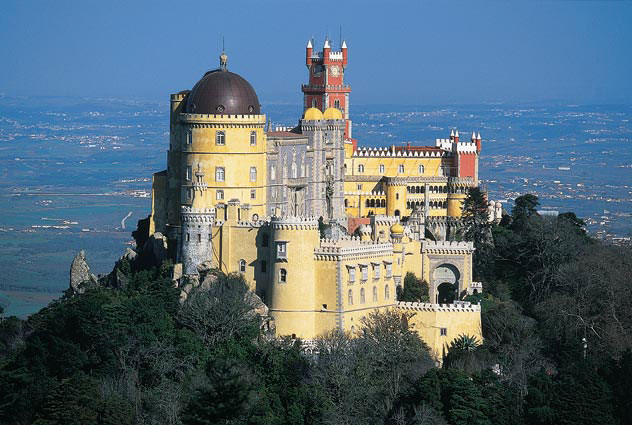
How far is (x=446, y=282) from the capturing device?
81.0 m

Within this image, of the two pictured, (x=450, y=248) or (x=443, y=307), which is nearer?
(x=443, y=307)

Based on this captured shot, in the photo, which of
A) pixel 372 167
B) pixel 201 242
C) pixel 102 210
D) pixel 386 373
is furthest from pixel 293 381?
pixel 102 210

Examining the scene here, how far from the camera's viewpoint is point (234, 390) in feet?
199

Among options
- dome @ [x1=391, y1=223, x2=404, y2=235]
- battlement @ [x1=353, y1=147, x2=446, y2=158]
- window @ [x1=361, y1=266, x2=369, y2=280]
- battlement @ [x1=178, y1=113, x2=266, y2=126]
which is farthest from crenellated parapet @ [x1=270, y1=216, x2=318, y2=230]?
battlement @ [x1=353, y1=147, x2=446, y2=158]

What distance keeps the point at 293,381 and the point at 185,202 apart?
13.2 meters

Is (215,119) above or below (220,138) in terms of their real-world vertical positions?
above

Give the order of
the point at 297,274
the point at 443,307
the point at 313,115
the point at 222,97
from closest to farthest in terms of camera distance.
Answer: the point at 297,274
the point at 443,307
the point at 222,97
the point at 313,115

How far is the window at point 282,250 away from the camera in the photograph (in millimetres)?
72938

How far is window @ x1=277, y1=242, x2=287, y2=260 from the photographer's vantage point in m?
72.9

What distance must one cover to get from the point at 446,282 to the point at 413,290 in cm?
301

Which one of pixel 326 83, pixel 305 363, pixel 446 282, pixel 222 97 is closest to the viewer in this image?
pixel 305 363

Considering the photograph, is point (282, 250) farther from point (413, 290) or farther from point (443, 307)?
point (413, 290)

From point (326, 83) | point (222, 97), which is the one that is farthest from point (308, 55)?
point (222, 97)

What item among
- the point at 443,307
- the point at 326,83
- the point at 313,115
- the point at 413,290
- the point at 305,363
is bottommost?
the point at 305,363
